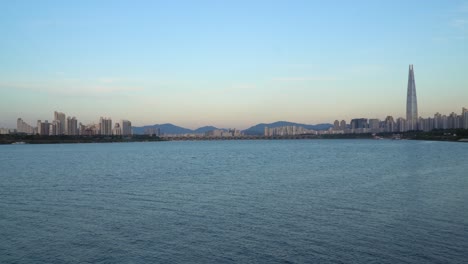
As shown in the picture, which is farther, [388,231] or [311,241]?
[388,231]

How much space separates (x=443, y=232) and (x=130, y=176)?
2778cm

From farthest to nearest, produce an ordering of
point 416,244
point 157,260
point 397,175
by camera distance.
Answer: point 397,175 < point 416,244 < point 157,260

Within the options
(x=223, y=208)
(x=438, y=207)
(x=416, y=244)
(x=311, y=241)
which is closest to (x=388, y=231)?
(x=416, y=244)

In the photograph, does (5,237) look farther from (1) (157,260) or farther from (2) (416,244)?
(2) (416,244)

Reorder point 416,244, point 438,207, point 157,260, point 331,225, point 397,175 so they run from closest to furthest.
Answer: point 157,260 < point 416,244 < point 331,225 < point 438,207 < point 397,175

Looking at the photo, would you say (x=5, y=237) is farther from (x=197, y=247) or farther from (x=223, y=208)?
(x=223, y=208)

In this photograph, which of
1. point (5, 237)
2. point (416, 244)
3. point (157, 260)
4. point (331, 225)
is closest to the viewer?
point (157, 260)

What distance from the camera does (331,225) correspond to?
58.5 ft

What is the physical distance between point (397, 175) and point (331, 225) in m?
22.0

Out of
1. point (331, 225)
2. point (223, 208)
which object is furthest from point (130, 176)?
point (331, 225)

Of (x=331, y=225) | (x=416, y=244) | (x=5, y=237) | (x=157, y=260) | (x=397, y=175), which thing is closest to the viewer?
(x=157, y=260)

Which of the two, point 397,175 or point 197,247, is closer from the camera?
point 197,247

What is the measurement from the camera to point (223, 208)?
2177 cm

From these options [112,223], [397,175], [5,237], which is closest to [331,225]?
[112,223]
